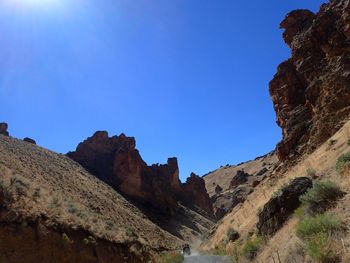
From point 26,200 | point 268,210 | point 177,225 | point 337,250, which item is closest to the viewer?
point 337,250

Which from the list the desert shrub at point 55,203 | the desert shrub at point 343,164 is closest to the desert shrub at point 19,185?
the desert shrub at point 55,203

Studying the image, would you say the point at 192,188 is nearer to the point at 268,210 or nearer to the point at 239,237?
the point at 239,237

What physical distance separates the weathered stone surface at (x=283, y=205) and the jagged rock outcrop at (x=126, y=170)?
5335 centimetres

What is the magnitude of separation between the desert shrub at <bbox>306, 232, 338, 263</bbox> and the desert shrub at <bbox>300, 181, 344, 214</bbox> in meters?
2.25

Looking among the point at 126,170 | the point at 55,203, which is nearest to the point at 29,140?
the point at 126,170

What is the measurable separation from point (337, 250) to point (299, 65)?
2740cm

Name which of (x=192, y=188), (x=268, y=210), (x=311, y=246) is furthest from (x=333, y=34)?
(x=192, y=188)

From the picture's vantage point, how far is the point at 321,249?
24.8 feet

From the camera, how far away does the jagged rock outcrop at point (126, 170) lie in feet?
221

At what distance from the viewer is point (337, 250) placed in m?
7.46

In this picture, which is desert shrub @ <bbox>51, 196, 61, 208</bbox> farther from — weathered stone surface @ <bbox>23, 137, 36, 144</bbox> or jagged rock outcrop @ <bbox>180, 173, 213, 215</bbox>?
jagged rock outcrop @ <bbox>180, 173, 213, 215</bbox>

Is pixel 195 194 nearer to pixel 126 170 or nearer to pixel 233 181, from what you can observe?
pixel 233 181

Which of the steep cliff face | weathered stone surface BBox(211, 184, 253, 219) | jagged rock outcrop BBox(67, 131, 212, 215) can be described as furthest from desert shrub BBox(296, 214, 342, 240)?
weathered stone surface BBox(211, 184, 253, 219)

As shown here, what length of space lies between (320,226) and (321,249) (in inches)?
44.9
